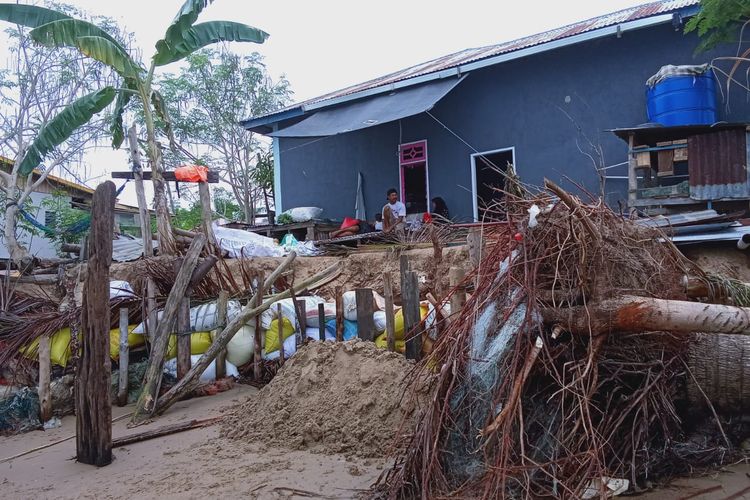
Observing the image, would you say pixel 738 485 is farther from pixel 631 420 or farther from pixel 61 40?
pixel 61 40

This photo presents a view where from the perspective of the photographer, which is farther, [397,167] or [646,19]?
[397,167]

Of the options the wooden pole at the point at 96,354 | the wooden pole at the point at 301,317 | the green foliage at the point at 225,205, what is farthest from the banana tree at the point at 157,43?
the green foliage at the point at 225,205

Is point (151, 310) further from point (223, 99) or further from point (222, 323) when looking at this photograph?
point (223, 99)

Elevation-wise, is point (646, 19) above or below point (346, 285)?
above

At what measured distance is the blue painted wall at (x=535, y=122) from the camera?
9.62 meters

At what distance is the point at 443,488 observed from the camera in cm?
341

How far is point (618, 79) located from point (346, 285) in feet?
18.4

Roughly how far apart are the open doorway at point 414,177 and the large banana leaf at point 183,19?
4.93 meters

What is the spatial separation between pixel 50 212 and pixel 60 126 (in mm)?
9135

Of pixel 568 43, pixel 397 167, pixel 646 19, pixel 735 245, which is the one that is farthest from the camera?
pixel 397 167

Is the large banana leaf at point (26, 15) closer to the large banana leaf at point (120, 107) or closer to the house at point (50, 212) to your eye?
the large banana leaf at point (120, 107)

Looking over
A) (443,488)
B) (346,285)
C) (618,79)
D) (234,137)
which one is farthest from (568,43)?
(234,137)

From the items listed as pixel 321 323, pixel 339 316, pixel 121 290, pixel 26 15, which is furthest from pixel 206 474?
pixel 26 15

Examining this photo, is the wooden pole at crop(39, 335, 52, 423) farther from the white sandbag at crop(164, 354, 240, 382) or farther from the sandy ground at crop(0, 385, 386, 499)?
the white sandbag at crop(164, 354, 240, 382)
